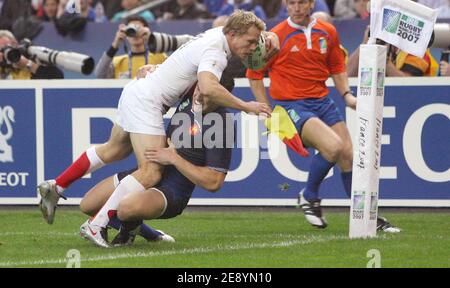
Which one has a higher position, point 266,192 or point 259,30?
point 259,30

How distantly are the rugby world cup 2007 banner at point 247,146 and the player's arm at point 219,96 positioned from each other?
11.6ft

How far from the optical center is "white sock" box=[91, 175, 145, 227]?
372 inches

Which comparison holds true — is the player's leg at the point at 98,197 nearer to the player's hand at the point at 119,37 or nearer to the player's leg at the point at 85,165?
the player's leg at the point at 85,165

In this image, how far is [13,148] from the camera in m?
13.4

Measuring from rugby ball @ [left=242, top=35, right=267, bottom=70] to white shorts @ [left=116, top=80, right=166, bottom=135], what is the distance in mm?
913

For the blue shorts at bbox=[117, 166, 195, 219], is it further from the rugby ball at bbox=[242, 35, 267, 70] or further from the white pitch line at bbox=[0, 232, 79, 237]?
the white pitch line at bbox=[0, 232, 79, 237]

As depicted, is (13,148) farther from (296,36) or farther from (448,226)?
(448,226)

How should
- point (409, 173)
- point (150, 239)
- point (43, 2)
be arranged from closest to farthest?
point (150, 239), point (409, 173), point (43, 2)

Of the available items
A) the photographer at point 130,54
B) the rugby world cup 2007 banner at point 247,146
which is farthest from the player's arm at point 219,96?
the photographer at point 130,54

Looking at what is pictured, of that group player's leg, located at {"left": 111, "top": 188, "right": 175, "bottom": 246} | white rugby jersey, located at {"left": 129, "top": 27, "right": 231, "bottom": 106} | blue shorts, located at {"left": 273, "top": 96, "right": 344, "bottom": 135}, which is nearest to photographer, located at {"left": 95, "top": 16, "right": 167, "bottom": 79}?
blue shorts, located at {"left": 273, "top": 96, "right": 344, "bottom": 135}

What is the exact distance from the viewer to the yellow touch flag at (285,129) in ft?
34.4
